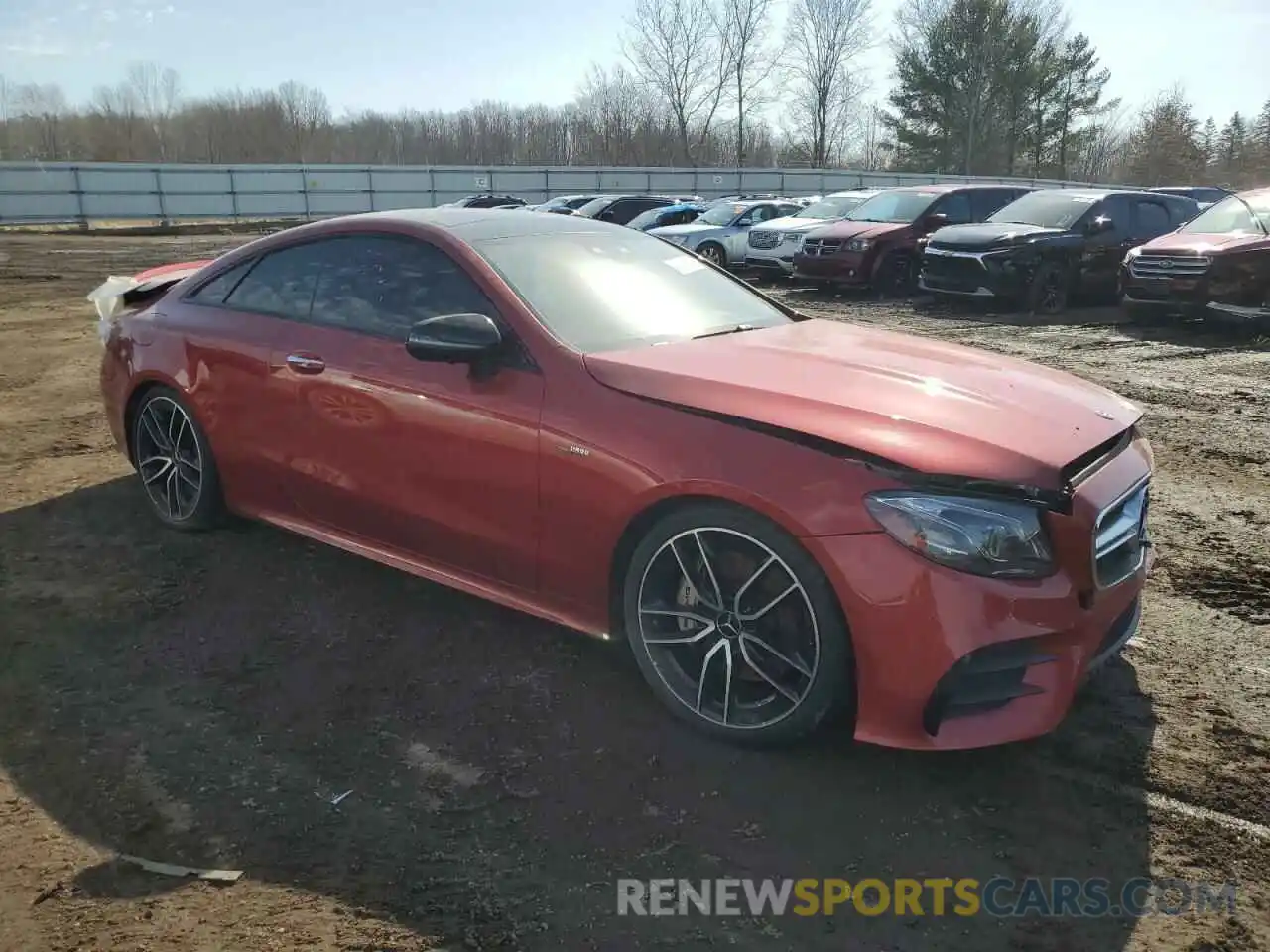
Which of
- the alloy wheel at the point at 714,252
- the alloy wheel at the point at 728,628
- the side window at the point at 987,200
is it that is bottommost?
the alloy wheel at the point at 728,628

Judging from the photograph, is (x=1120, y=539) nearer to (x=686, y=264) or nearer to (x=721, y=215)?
(x=686, y=264)

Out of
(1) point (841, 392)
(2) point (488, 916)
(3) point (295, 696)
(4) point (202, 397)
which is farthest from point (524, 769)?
(4) point (202, 397)

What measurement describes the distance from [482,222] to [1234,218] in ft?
35.7

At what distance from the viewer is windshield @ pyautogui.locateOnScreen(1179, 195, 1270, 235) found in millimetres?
10952

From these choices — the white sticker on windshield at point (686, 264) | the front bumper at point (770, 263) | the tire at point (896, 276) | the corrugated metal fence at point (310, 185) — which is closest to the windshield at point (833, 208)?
the front bumper at point (770, 263)

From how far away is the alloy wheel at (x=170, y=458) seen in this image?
449 cm

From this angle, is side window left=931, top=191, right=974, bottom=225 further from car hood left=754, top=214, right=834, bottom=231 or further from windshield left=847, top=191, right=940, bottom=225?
car hood left=754, top=214, right=834, bottom=231

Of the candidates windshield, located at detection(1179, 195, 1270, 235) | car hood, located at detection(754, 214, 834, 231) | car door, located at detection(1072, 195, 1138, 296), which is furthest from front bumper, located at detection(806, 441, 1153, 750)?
car hood, located at detection(754, 214, 834, 231)

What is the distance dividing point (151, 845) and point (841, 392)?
2.27 m

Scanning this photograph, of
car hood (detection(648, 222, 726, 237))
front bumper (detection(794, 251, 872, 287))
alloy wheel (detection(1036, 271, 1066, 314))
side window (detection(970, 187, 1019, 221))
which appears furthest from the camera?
car hood (detection(648, 222, 726, 237))

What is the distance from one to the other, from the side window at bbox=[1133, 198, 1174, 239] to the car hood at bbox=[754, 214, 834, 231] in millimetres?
4905

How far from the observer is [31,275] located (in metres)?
18.4

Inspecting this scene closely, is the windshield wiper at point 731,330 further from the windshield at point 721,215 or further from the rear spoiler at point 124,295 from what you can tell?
the windshield at point 721,215

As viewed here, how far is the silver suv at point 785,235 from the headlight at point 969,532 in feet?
48.3
